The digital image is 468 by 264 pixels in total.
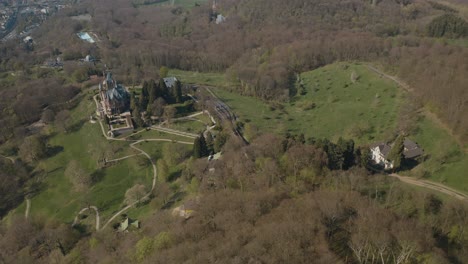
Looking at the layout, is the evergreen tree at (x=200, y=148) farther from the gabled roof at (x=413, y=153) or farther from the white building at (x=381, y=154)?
the gabled roof at (x=413, y=153)

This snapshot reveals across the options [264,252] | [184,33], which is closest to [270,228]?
[264,252]

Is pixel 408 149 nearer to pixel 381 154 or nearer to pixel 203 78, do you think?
pixel 381 154

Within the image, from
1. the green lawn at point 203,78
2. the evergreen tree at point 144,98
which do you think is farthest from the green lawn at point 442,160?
the evergreen tree at point 144,98

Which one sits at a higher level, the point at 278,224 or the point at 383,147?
the point at 278,224

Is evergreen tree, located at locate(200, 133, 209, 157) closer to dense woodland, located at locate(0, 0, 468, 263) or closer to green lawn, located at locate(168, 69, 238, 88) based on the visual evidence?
dense woodland, located at locate(0, 0, 468, 263)

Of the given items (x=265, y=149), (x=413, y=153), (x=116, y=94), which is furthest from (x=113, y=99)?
(x=413, y=153)

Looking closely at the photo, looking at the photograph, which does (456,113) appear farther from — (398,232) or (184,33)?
(184,33)
